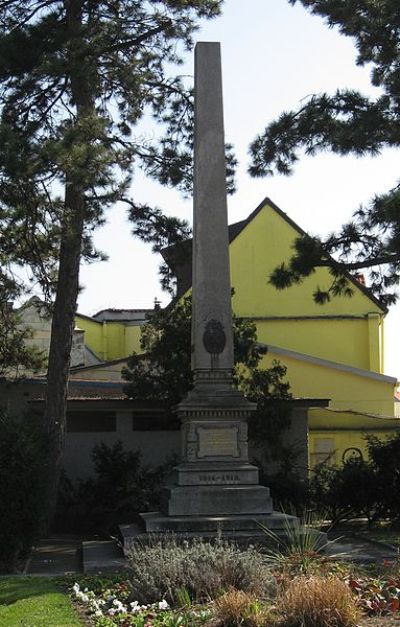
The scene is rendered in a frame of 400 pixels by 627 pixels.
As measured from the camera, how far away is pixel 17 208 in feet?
47.6

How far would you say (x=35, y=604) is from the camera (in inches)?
316

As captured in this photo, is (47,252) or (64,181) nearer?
(64,181)

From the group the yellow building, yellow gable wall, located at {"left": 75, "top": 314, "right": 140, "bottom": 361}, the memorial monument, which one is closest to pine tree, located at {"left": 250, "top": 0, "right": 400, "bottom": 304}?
the memorial monument

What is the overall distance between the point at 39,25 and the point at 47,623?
1218 cm

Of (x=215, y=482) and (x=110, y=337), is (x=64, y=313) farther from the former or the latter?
(x=110, y=337)

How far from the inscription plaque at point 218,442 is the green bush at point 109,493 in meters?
4.41

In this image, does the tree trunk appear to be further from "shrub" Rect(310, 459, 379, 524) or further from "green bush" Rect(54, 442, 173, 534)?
"shrub" Rect(310, 459, 379, 524)

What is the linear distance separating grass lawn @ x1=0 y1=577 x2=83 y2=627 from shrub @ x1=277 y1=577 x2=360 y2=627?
73.9 inches

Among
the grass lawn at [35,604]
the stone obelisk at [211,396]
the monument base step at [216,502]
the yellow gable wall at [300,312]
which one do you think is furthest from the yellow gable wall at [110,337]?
the grass lawn at [35,604]

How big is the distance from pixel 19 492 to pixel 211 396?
323 cm

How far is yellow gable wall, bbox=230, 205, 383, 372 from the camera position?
99.4ft

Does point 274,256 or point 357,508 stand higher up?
point 274,256

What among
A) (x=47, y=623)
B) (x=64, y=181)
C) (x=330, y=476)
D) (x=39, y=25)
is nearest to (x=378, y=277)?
(x=330, y=476)

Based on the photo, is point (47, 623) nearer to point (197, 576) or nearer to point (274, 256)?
point (197, 576)
